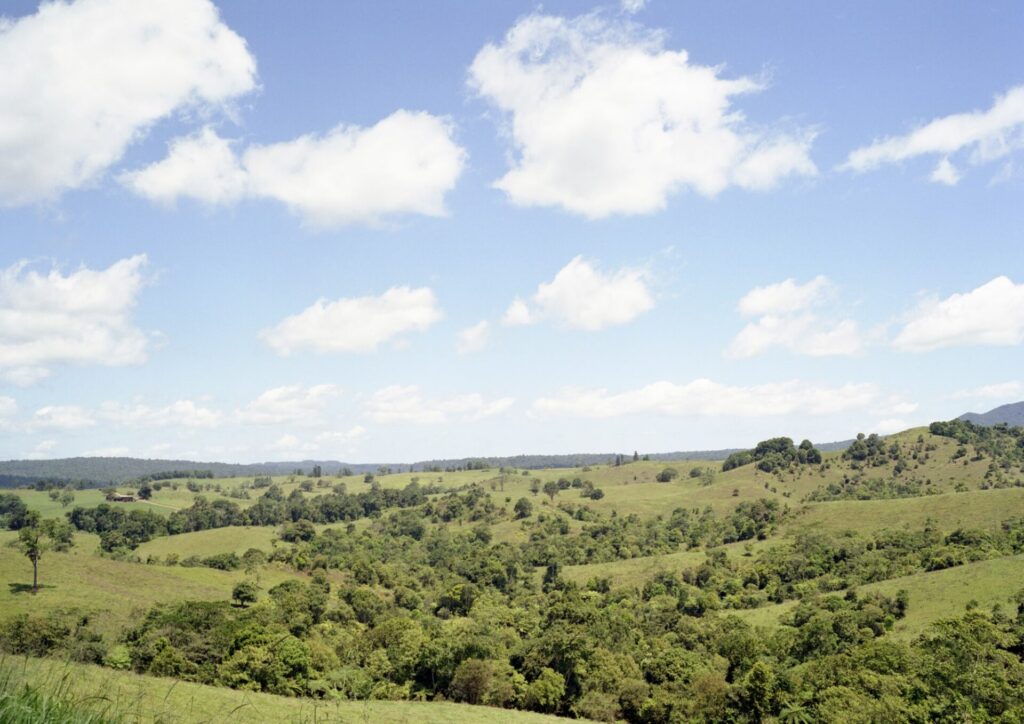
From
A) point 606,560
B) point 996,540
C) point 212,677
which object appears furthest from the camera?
point 606,560

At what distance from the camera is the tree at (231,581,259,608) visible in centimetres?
11781

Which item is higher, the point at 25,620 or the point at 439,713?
the point at 25,620

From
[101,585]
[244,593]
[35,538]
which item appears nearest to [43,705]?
[35,538]

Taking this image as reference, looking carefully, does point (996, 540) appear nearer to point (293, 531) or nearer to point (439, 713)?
point (439, 713)

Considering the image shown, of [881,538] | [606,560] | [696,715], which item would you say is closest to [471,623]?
[696,715]

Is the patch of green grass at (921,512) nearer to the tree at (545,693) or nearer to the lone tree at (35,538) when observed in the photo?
the tree at (545,693)

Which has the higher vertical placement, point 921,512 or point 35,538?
point 35,538

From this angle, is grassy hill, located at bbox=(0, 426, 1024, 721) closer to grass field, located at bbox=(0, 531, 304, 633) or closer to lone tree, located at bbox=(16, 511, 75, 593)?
grass field, located at bbox=(0, 531, 304, 633)

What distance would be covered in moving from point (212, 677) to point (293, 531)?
444 feet

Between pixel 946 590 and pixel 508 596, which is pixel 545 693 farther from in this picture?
pixel 508 596

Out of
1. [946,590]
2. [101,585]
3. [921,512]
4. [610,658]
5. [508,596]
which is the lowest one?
[508,596]

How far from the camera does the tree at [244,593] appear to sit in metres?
118

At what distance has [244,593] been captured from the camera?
388 ft

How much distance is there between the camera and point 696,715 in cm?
6925
